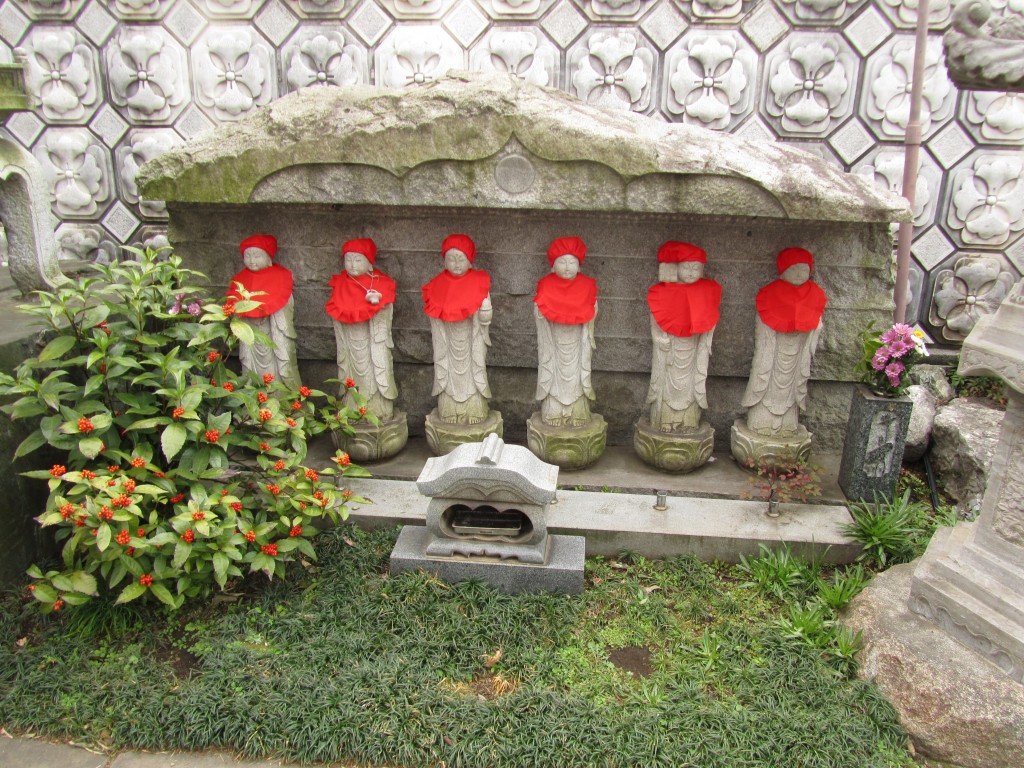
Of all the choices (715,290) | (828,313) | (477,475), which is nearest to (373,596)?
(477,475)

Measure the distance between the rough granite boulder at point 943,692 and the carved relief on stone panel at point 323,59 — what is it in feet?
17.5

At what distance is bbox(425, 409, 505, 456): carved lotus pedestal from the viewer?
16.2 feet

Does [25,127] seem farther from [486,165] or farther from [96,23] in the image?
[486,165]

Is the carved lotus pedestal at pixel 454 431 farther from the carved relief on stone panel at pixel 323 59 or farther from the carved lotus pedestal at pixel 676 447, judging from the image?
the carved relief on stone panel at pixel 323 59

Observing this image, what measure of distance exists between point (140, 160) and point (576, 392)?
4359 millimetres

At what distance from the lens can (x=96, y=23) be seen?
6191 millimetres

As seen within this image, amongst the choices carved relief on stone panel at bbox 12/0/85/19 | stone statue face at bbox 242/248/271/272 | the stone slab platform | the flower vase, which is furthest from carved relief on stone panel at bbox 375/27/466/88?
the flower vase

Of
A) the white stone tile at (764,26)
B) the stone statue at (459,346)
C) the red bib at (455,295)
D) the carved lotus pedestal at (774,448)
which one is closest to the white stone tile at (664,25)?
the white stone tile at (764,26)

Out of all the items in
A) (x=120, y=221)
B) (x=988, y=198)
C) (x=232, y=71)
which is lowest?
(x=120, y=221)

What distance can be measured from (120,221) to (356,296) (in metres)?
3.28

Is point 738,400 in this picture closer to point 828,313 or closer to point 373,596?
point 828,313

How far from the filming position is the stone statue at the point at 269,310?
4.70 m

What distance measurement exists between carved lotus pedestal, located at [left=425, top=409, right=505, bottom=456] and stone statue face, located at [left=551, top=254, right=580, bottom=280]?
108 centimetres

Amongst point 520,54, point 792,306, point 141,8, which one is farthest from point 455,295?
point 141,8
